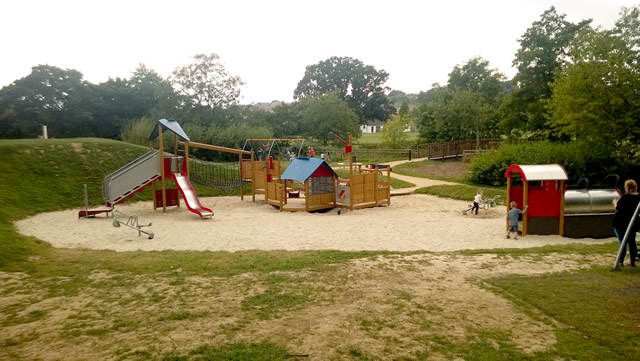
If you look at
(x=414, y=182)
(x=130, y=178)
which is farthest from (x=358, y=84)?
(x=130, y=178)

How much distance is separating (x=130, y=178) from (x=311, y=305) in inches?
606

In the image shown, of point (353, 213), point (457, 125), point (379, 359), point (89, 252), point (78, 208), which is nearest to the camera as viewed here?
point (379, 359)

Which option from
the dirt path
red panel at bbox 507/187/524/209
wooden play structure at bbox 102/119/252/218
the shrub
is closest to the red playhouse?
red panel at bbox 507/187/524/209

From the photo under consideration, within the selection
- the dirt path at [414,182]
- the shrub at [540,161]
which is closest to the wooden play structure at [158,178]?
the dirt path at [414,182]

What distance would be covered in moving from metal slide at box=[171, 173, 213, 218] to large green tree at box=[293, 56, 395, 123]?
76.8 m

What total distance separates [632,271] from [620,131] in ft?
52.3

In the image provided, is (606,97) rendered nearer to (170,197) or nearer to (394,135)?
(170,197)

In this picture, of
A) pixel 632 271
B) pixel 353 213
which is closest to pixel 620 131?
pixel 353 213

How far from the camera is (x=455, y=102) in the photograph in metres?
47.4

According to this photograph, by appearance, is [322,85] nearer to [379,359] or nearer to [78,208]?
[78,208]

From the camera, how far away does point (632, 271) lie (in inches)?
352

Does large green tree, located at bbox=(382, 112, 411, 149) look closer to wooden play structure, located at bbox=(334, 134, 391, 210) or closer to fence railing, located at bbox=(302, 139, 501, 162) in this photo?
fence railing, located at bbox=(302, 139, 501, 162)

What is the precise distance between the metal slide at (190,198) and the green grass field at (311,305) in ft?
21.0

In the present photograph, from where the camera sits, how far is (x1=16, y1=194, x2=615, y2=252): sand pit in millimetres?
12766
